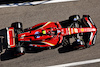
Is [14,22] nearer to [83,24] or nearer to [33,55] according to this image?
[33,55]

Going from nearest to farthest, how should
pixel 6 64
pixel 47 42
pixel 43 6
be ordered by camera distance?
pixel 47 42 → pixel 6 64 → pixel 43 6

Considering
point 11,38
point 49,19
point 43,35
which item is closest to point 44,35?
point 43,35

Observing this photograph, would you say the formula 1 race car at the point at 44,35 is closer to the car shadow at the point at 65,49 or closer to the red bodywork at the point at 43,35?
the red bodywork at the point at 43,35

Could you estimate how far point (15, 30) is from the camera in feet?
24.9

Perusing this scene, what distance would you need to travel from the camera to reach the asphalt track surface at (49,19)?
26.6ft

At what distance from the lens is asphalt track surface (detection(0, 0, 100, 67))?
8.11 meters

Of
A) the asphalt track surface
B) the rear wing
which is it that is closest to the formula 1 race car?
the rear wing

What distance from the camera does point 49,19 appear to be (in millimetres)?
8430

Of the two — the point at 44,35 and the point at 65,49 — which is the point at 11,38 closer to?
the point at 44,35

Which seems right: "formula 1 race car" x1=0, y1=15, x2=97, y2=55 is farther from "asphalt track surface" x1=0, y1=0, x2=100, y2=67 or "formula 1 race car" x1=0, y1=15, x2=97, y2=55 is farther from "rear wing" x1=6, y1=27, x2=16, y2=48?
"asphalt track surface" x1=0, y1=0, x2=100, y2=67

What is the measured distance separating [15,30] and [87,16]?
209 inches

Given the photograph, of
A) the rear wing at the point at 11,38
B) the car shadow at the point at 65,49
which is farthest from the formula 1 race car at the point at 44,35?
the car shadow at the point at 65,49

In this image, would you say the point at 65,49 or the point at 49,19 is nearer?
the point at 65,49

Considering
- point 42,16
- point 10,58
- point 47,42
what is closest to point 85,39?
point 47,42
